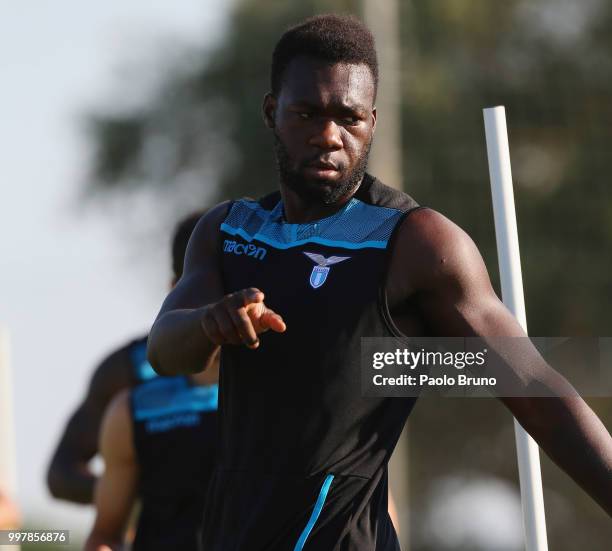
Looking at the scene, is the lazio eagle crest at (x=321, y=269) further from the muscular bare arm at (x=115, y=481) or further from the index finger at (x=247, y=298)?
the muscular bare arm at (x=115, y=481)

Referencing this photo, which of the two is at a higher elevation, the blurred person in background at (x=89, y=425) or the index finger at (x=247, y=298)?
the blurred person in background at (x=89, y=425)

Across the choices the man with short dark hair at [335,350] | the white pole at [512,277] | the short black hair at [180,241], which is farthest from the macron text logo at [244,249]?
the short black hair at [180,241]

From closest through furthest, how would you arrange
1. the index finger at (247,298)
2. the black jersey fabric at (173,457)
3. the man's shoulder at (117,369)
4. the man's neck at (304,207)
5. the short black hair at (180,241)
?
the index finger at (247,298), the man's neck at (304,207), the black jersey fabric at (173,457), the short black hair at (180,241), the man's shoulder at (117,369)

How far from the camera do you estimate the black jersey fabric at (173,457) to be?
5.75m

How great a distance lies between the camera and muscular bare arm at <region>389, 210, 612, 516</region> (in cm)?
368

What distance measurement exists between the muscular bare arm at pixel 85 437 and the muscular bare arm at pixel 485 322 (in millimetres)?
2934

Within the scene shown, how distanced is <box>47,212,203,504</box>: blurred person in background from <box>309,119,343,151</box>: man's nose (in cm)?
251

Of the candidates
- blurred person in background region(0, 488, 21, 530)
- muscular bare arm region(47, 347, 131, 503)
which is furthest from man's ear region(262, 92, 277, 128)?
muscular bare arm region(47, 347, 131, 503)

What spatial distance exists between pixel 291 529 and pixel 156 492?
225 centimetres

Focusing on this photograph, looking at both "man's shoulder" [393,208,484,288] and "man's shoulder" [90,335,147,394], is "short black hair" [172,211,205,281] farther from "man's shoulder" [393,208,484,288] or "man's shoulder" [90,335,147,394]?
"man's shoulder" [393,208,484,288]

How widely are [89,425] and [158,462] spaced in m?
0.86

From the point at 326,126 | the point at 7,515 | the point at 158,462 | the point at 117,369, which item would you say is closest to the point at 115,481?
the point at 158,462

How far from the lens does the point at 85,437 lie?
22.0 feet

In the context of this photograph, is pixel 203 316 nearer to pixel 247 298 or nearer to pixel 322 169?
pixel 247 298
